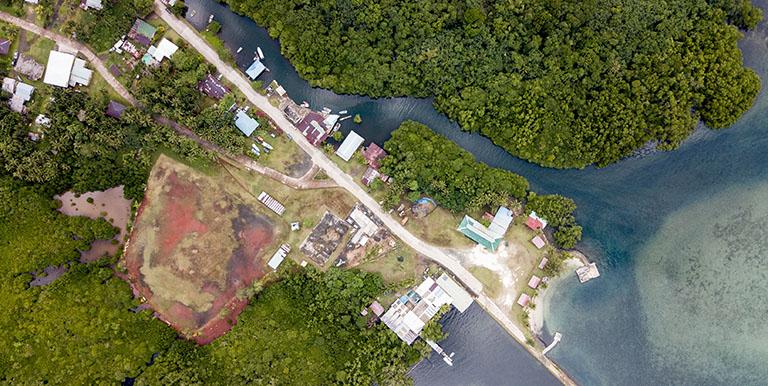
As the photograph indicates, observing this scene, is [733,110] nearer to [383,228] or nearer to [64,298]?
[383,228]

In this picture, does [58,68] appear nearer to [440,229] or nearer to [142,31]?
[142,31]

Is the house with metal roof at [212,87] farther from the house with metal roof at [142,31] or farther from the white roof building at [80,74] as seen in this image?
the white roof building at [80,74]

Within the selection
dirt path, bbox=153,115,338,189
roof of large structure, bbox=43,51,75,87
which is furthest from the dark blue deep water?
roof of large structure, bbox=43,51,75,87

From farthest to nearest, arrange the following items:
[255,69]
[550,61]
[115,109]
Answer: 1. [255,69]
2. [115,109]
3. [550,61]

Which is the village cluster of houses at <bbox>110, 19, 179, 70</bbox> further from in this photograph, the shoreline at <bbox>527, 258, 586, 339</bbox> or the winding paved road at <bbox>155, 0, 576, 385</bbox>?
the shoreline at <bbox>527, 258, 586, 339</bbox>

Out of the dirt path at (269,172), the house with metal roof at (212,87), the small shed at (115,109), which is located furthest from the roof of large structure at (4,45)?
the house with metal roof at (212,87)

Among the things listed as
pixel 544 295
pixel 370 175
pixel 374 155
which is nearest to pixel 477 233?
pixel 544 295
